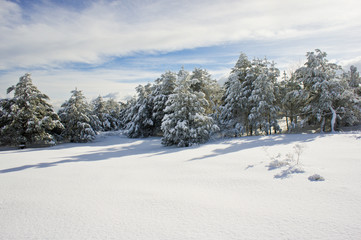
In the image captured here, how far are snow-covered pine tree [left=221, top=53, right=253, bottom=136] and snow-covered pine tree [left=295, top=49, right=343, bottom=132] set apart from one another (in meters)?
5.92

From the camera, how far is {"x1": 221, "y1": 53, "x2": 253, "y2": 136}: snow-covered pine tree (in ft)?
75.3

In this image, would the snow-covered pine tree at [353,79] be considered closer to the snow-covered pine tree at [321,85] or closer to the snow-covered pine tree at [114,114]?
the snow-covered pine tree at [321,85]

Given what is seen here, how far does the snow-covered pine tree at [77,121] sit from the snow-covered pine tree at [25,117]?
269 centimetres

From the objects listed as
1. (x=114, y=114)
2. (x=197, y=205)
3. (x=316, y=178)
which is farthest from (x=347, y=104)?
(x=114, y=114)

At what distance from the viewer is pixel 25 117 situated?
21797 millimetres

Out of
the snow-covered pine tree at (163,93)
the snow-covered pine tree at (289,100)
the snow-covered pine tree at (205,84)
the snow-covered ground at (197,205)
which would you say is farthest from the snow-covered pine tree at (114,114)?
the snow-covered ground at (197,205)

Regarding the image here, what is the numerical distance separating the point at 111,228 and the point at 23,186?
17.2ft

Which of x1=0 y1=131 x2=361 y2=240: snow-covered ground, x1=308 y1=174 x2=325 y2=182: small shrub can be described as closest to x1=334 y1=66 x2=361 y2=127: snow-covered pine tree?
x1=0 y1=131 x2=361 y2=240: snow-covered ground

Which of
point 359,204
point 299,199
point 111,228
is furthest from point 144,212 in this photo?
point 359,204

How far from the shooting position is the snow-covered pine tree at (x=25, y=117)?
21.1 meters

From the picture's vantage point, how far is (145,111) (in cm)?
3061

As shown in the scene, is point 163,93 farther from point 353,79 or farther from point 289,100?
point 353,79

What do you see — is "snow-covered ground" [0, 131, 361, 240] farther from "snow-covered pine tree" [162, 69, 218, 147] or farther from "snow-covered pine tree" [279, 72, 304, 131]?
"snow-covered pine tree" [279, 72, 304, 131]

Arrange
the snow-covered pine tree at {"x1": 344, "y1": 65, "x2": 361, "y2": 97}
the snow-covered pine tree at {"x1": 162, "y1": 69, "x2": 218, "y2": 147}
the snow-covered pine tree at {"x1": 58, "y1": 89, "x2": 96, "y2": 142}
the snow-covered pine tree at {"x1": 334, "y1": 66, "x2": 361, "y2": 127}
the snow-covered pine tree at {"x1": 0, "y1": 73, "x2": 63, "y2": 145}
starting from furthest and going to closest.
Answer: the snow-covered pine tree at {"x1": 344, "y1": 65, "x2": 361, "y2": 97} < the snow-covered pine tree at {"x1": 58, "y1": 89, "x2": 96, "y2": 142} < the snow-covered pine tree at {"x1": 0, "y1": 73, "x2": 63, "y2": 145} < the snow-covered pine tree at {"x1": 334, "y1": 66, "x2": 361, "y2": 127} < the snow-covered pine tree at {"x1": 162, "y1": 69, "x2": 218, "y2": 147}
